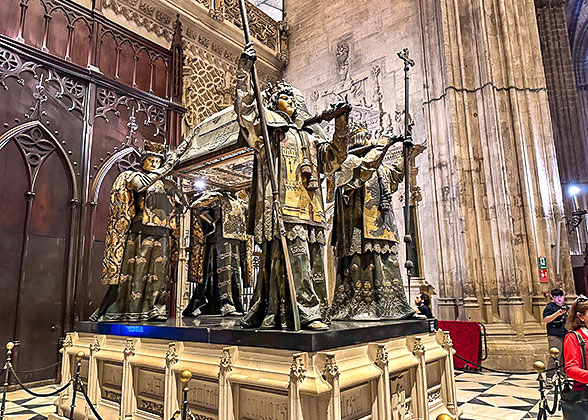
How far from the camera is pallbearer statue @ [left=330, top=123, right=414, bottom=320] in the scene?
387 centimetres

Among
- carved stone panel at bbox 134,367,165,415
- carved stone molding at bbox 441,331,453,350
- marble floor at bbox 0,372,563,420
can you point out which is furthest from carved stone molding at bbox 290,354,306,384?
marble floor at bbox 0,372,563,420

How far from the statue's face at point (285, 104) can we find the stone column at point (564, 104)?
14798 mm

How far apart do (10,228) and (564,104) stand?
1683cm

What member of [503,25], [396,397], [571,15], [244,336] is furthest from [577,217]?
[244,336]

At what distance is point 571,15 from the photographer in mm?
16641

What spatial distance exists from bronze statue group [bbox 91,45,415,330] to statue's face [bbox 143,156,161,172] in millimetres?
14

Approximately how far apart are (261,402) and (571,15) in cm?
1992

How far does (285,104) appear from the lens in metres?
3.45

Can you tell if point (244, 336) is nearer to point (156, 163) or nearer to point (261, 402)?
point (261, 402)

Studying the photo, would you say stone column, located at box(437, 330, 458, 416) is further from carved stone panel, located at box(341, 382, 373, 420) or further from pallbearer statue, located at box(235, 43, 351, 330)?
pallbearer statue, located at box(235, 43, 351, 330)

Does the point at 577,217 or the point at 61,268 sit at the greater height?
the point at 577,217

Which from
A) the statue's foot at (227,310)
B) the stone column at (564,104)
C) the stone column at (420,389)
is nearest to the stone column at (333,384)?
the stone column at (420,389)

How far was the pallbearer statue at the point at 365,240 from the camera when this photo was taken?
387cm

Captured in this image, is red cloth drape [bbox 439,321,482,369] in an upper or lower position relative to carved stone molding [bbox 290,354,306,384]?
lower
